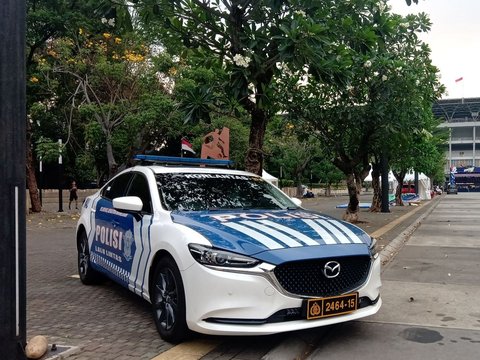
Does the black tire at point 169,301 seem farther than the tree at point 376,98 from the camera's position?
No

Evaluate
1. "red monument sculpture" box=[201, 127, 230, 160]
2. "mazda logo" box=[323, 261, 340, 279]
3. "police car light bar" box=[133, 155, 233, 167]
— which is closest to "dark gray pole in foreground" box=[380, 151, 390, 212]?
"red monument sculpture" box=[201, 127, 230, 160]

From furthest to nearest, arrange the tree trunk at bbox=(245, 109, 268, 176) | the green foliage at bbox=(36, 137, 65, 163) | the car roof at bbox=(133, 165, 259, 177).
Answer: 1. the green foliage at bbox=(36, 137, 65, 163)
2. the tree trunk at bbox=(245, 109, 268, 176)
3. the car roof at bbox=(133, 165, 259, 177)

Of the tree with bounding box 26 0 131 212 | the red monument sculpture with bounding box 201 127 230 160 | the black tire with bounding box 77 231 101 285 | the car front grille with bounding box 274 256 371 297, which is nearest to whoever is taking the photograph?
the car front grille with bounding box 274 256 371 297

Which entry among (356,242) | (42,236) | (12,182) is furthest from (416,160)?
(12,182)

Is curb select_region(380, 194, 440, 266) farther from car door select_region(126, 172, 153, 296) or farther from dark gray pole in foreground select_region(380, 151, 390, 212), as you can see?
dark gray pole in foreground select_region(380, 151, 390, 212)

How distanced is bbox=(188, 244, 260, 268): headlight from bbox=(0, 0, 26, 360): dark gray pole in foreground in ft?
4.51

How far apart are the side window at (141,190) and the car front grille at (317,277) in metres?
1.78

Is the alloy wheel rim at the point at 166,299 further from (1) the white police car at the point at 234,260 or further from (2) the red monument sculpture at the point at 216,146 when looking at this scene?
(2) the red monument sculpture at the point at 216,146

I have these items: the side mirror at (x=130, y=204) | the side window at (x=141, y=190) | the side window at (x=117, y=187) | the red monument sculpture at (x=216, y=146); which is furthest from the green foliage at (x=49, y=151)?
the side mirror at (x=130, y=204)

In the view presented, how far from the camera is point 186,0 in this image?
28.7 feet

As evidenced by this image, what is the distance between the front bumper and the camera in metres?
4.06

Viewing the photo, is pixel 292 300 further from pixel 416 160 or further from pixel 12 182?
pixel 416 160

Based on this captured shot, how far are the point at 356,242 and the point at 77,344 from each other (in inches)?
106

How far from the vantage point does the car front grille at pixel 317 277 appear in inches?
164
